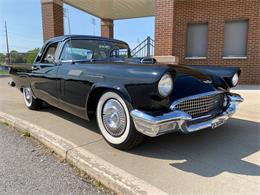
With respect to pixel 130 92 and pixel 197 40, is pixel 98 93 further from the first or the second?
pixel 197 40

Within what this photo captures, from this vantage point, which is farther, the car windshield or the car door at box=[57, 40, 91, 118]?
the car windshield

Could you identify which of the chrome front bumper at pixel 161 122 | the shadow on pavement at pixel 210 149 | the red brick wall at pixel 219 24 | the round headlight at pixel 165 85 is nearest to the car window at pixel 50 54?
the shadow on pavement at pixel 210 149

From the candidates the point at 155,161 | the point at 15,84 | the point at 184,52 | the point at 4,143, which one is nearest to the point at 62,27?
the point at 15,84

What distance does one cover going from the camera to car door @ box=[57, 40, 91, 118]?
335 cm

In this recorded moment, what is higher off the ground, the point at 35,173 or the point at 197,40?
the point at 197,40

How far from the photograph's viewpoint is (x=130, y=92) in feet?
8.84

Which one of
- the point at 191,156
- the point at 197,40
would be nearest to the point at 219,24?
the point at 197,40

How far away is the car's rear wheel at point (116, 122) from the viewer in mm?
2838

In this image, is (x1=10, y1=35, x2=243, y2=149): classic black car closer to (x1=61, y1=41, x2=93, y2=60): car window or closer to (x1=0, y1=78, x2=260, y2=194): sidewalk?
(x1=61, y1=41, x2=93, y2=60): car window

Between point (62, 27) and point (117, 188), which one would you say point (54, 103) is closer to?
point (117, 188)

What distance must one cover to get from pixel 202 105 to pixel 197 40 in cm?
703

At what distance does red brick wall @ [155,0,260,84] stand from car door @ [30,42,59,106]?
15.3 ft

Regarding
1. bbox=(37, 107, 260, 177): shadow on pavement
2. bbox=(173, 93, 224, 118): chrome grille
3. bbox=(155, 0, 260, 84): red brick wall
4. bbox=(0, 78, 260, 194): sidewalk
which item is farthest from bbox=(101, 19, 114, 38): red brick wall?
bbox=(173, 93, 224, 118): chrome grille

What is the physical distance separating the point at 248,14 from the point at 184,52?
2.59 m
